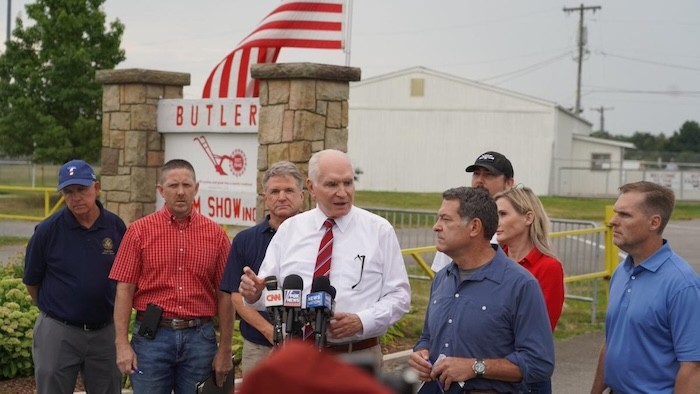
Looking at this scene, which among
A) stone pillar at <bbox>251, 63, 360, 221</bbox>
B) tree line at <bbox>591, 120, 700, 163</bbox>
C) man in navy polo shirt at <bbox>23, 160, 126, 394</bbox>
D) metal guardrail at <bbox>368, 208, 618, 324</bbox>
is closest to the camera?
man in navy polo shirt at <bbox>23, 160, 126, 394</bbox>

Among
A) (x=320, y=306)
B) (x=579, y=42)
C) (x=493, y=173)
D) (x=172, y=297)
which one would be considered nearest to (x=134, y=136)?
(x=172, y=297)

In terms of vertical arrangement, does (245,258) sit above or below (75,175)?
below

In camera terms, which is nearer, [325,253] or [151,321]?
[325,253]

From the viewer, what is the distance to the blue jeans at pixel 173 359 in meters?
5.59

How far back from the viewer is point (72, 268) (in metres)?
5.94

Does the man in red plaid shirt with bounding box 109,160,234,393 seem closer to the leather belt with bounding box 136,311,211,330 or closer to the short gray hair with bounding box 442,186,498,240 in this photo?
the leather belt with bounding box 136,311,211,330

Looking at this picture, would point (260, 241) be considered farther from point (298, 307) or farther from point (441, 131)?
point (441, 131)

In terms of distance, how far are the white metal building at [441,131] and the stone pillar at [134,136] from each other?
35.9m

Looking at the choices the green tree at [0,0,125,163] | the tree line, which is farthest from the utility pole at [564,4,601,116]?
the green tree at [0,0,125,163]

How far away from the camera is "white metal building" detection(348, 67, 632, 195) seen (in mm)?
46406

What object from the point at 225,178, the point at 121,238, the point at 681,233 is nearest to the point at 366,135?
the point at 681,233

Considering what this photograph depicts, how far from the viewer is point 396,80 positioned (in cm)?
4781

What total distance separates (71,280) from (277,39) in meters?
5.20

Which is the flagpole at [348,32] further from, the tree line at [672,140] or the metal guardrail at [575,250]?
the tree line at [672,140]
